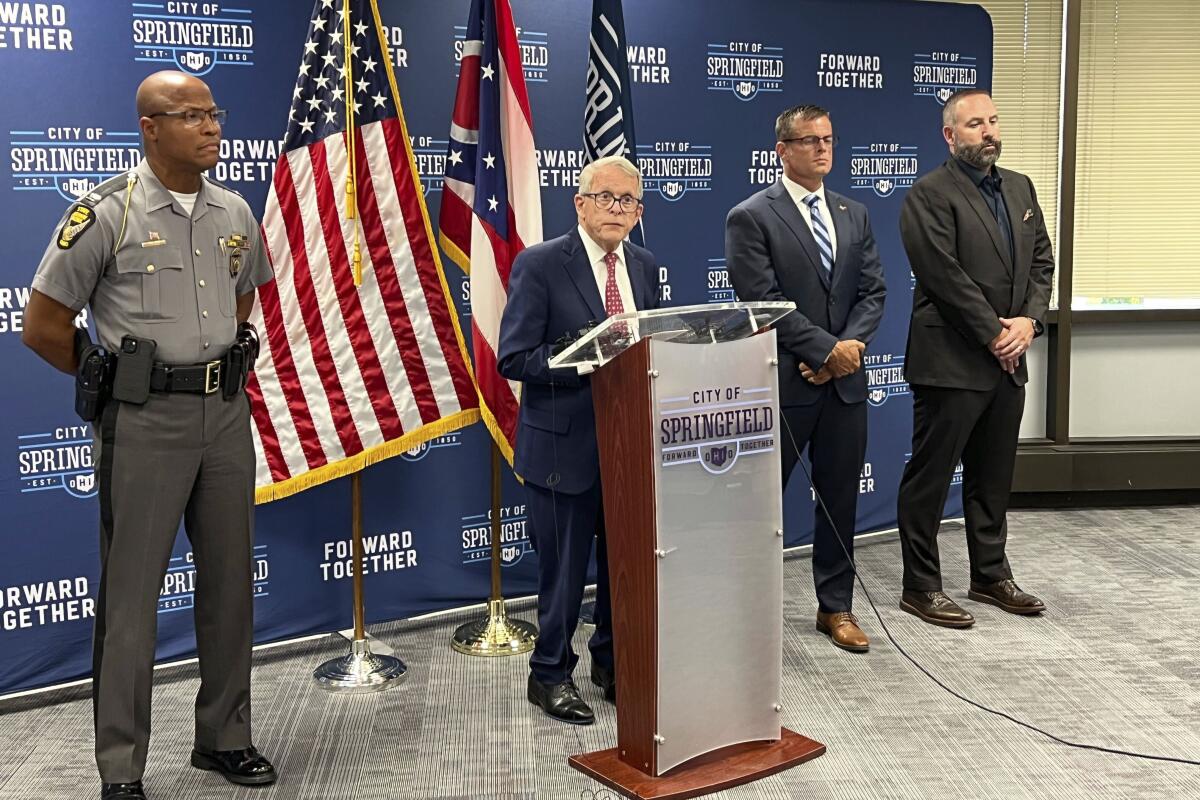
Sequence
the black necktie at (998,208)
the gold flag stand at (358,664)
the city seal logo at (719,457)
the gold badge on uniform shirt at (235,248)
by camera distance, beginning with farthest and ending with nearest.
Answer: the black necktie at (998,208) < the gold flag stand at (358,664) < the gold badge on uniform shirt at (235,248) < the city seal logo at (719,457)

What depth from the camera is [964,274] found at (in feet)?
14.1

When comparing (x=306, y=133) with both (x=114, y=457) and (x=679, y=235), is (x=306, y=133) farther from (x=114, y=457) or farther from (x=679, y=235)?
(x=679, y=235)

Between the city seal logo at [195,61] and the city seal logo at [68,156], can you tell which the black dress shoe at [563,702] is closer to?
the city seal logo at [68,156]

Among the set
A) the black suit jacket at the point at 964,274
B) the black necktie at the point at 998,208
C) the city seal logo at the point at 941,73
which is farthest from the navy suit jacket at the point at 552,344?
the city seal logo at the point at 941,73

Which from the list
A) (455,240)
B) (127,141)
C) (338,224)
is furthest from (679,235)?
(127,141)

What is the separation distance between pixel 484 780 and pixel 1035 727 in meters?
1.53

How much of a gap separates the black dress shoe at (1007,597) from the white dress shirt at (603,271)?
2024 mm

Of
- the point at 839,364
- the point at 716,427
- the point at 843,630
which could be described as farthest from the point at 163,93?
the point at 843,630

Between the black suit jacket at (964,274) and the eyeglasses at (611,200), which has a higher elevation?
the eyeglasses at (611,200)

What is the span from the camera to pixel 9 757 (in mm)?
3381

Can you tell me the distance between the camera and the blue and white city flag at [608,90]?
4293mm

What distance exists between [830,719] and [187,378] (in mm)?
1981

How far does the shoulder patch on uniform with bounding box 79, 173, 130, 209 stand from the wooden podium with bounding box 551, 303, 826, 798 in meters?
1.09

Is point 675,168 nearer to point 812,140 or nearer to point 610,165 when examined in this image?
point 812,140
